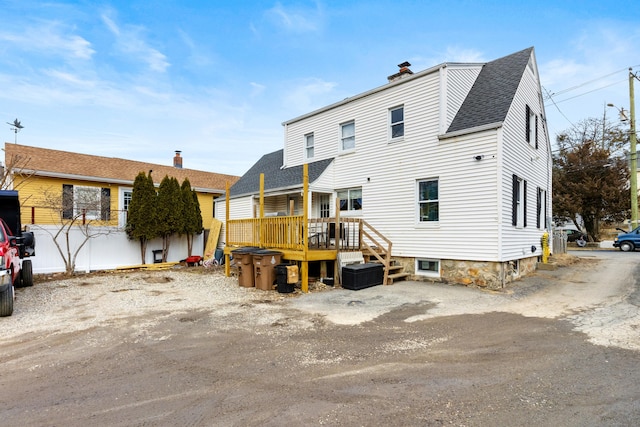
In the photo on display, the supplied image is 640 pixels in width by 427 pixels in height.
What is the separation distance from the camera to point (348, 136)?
13109mm

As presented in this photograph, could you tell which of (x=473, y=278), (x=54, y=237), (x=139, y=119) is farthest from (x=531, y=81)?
(x=54, y=237)

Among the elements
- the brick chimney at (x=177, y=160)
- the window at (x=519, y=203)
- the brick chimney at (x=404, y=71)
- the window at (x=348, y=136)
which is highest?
the brick chimney at (x=404, y=71)

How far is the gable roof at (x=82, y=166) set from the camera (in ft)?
47.6

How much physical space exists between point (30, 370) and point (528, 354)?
6412 millimetres

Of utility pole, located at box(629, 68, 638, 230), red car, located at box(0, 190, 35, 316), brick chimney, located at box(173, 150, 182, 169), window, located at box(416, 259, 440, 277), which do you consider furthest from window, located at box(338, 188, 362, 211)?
utility pole, located at box(629, 68, 638, 230)

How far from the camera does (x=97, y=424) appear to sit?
286cm

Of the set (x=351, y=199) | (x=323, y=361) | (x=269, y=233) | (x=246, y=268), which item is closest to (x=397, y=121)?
(x=351, y=199)

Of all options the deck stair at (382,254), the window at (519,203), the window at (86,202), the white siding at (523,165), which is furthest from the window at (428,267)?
the window at (86,202)

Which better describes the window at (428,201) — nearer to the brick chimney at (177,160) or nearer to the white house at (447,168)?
the white house at (447,168)

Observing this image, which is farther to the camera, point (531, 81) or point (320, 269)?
point (531, 81)

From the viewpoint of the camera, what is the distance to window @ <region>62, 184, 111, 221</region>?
47.2 feet

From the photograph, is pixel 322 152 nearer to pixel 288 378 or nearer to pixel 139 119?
pixel 139 119

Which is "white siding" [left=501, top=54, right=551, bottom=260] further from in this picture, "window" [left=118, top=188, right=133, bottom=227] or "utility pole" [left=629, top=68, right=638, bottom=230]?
"window" [left=118, top=188, right=133, bottom=227]

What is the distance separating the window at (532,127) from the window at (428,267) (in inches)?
225
